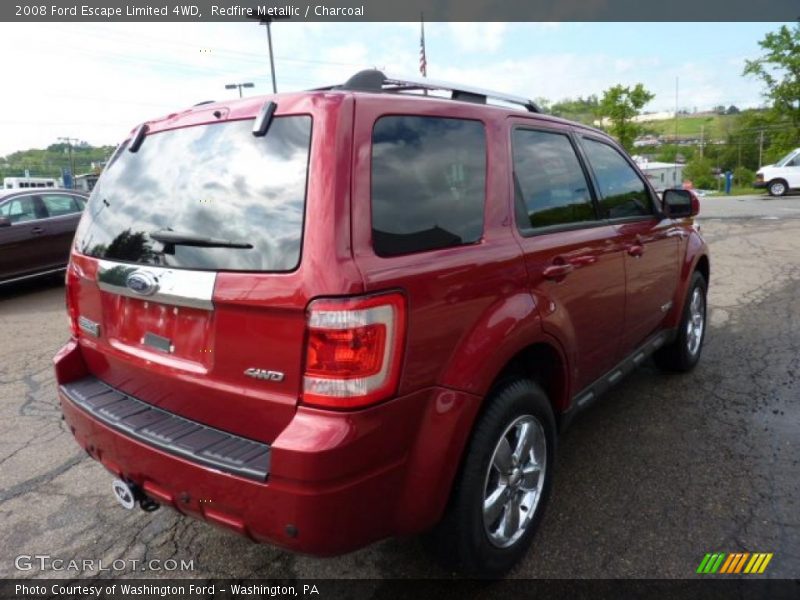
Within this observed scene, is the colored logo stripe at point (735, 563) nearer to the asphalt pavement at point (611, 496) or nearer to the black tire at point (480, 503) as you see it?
the asphalt pavement at point (611, 496)

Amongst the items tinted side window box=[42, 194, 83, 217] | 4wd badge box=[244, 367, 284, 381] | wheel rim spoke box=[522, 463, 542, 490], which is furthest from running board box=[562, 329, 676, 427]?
tinted side window box=[42, 194, 83, 217]

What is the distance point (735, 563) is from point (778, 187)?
25.5 metres

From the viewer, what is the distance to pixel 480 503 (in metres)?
2.14

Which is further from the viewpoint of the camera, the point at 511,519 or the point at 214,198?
the point at 511,519

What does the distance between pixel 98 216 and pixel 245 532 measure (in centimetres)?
150

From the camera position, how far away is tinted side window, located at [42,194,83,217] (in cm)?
903

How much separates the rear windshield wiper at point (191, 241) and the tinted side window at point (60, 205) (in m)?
8.34

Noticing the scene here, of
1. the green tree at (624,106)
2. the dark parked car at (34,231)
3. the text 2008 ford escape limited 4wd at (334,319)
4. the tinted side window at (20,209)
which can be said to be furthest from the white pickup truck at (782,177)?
the tinted side window at (20,209)

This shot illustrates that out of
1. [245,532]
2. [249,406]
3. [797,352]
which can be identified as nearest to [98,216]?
[249,406]

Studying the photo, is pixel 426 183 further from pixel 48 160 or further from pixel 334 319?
pixel 48 160

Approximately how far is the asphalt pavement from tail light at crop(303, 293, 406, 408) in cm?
102

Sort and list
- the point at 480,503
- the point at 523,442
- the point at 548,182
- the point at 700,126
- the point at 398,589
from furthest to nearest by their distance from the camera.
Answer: the point at 700,126
the point at 548,182
the point at 523,442
the point at 398,589
the point at 480,503

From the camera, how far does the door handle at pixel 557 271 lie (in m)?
2.47

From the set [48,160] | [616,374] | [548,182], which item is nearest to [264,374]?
[548,182]
